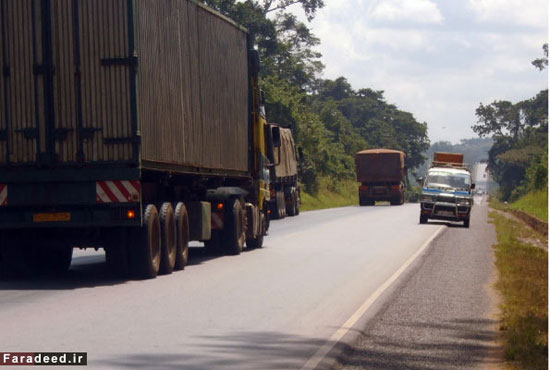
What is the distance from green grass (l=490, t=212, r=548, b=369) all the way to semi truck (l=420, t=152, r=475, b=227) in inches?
416

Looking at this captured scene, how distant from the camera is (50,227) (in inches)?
570

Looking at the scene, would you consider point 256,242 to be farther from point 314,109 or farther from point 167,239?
point 314,109

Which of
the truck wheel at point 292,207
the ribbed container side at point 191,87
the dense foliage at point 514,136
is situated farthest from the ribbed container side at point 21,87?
the dense foliage at point 514,136

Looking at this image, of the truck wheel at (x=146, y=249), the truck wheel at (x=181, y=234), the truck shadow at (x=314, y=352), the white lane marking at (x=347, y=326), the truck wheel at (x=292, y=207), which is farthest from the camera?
the truck wheel at (x=292, y=207)

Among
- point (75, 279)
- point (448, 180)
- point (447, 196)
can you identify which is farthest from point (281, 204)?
point (75, 279)

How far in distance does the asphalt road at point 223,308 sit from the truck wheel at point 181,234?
366 millimetres

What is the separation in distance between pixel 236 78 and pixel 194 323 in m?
10.9

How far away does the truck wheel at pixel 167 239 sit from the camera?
51.9 ft

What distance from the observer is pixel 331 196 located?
72.4m

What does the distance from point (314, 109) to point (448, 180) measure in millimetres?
68054

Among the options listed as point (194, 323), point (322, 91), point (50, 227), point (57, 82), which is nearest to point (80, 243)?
point (50, 227)

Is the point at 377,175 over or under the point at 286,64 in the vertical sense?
under

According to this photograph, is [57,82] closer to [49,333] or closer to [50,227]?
[50,227]

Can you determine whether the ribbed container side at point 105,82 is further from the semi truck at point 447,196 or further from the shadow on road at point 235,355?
the semi truck at point 447,196
